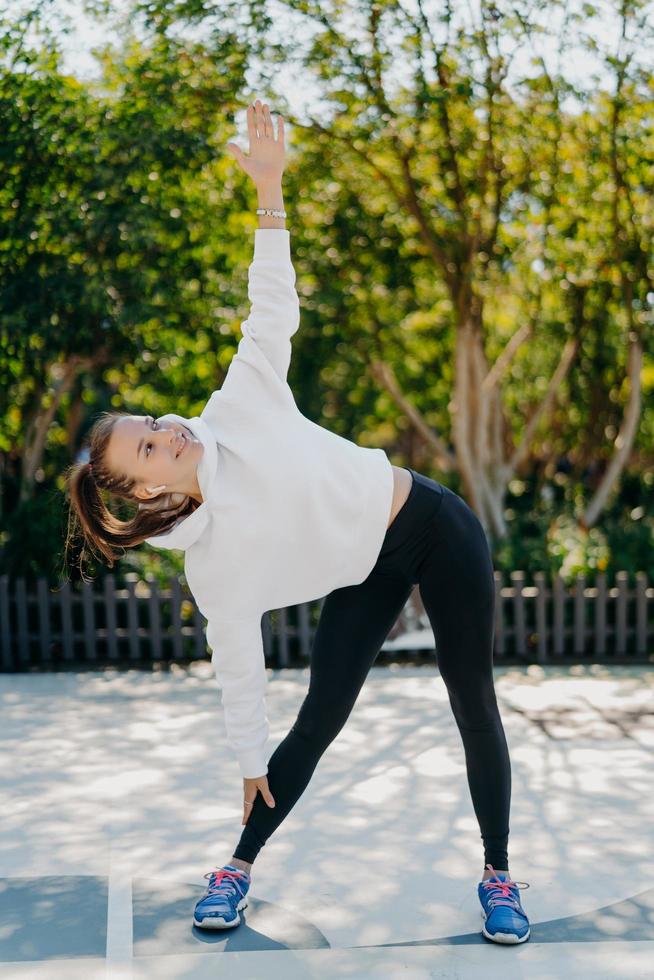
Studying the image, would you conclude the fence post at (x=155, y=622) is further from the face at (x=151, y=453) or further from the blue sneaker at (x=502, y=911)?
the face at (x=151, y=453)

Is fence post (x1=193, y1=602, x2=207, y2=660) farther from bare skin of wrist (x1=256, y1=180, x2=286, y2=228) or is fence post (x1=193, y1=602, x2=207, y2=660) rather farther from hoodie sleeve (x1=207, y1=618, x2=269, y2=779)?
bare skin of wrist (x1=256, y1=180, x2=286, y2=228)

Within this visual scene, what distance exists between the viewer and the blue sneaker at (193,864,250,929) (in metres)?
3.04

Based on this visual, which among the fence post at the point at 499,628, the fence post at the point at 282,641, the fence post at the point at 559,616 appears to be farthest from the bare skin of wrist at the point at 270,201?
the fence post at the point at 559,616

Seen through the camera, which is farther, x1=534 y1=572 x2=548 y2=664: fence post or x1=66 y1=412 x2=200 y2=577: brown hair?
x1=534 y1=572 x2=548 y2=664: fence post

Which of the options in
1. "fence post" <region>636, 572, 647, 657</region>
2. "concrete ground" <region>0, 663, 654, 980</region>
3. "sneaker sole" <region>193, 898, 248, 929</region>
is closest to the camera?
"concrete ground" <region>0, 663, 654, 980</region>

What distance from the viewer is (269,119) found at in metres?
2.94

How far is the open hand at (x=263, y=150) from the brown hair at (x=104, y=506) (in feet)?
2.48

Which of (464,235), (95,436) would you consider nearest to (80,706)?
(95,436)

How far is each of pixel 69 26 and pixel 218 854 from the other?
19.0 feet

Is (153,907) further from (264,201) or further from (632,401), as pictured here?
(632,401)

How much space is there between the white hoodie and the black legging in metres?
0.12

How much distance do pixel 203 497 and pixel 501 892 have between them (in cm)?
141

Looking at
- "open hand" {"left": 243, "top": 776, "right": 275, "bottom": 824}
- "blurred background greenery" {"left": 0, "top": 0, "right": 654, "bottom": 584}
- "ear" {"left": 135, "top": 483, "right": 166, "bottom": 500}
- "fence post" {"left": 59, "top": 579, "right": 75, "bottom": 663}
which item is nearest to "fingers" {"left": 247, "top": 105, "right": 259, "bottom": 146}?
"ear" {"left": 135, "top": 483, "right": 166, "bottom": 500}

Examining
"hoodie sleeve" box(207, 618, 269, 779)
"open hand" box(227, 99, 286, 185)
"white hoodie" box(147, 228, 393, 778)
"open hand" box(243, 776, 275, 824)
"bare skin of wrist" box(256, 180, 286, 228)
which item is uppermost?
"open hand" box(227, 99, 286, 185)
